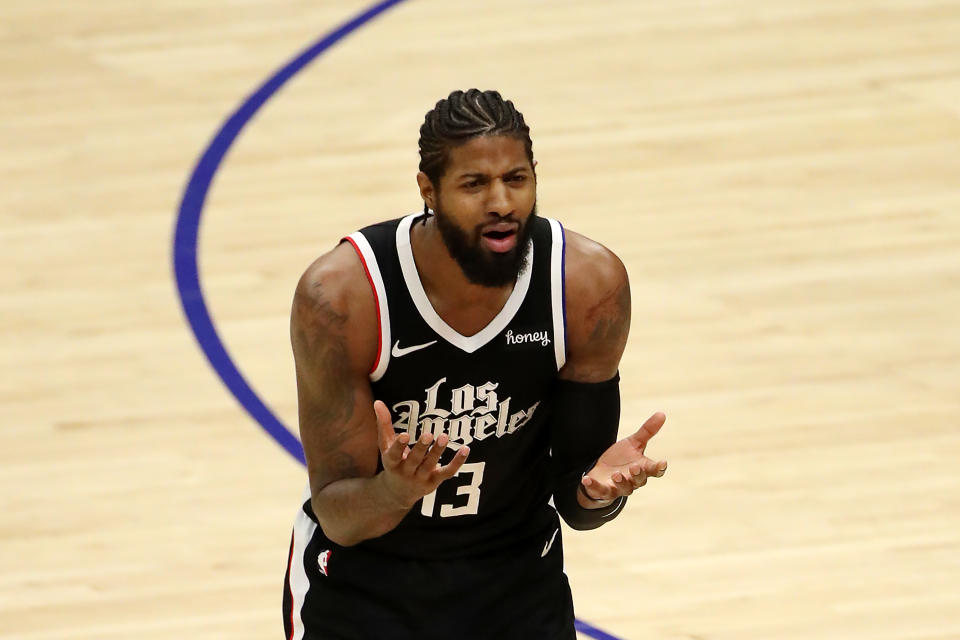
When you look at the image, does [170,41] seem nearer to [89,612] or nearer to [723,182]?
[723,182]

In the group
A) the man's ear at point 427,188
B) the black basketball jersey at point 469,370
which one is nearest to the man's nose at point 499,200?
the man's ear at point 427,188

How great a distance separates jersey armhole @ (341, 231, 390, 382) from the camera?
3438mm

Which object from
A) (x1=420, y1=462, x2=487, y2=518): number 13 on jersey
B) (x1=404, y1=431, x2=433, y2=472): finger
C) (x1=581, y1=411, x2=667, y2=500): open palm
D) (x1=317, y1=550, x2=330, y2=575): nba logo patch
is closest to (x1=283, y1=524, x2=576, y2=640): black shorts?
(x1=317, y1=550, x2=330, y2=575): nba logo patch

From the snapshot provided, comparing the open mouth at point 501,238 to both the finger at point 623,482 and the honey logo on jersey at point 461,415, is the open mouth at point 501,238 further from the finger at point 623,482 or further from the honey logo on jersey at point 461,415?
the finger at point 623,482

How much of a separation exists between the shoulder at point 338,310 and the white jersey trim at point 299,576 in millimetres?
450

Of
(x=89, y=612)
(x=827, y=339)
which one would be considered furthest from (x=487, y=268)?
(x=827, y=339)

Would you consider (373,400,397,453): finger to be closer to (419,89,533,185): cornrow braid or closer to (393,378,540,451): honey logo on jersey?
(393,378,540,451): honey logo on jersey

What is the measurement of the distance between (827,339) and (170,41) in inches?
158

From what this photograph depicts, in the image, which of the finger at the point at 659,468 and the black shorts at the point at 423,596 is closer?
the finger at the point at 659,468

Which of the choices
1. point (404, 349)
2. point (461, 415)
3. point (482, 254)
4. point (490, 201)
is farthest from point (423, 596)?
point (490, 201)

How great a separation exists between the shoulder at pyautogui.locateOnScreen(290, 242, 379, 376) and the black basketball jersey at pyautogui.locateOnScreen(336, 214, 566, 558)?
0.02m

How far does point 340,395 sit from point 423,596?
0.48m

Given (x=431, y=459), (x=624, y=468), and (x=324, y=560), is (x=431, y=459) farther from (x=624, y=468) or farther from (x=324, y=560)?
(x=324, y=560)

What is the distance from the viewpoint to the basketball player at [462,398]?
3275mm
